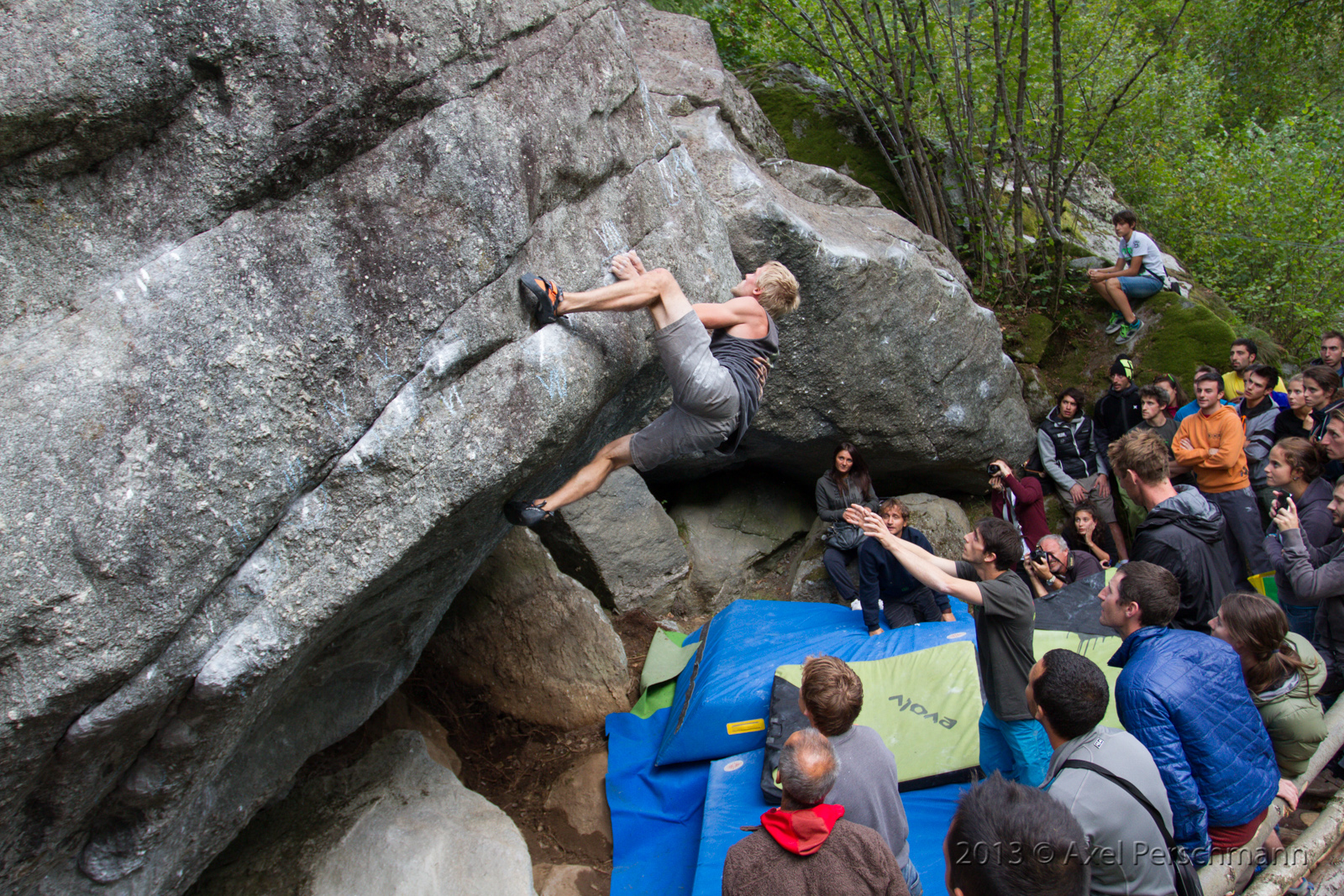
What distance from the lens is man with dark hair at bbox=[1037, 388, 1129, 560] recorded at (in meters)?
8.59

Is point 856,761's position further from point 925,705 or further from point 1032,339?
point 1032,339

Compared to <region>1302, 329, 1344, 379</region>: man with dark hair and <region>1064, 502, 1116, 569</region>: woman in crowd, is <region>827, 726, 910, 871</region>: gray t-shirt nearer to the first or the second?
<region>1064, 502, 1116, 569</region>: woman in crowd

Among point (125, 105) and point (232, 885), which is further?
point (232, 885)

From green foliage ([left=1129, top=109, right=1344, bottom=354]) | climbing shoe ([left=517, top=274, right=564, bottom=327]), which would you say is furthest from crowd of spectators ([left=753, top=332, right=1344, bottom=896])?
green foliage ([left=1129, top=109, right=1344, bottom=354])

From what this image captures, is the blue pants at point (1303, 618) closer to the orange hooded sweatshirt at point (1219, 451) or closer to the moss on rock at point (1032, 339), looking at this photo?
the orange hooded sweatshirt at point (1219, 451)

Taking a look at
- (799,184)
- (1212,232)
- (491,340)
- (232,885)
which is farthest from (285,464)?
(1212,232)

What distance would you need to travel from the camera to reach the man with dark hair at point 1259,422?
6.83m

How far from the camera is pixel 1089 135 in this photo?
35.7 feet

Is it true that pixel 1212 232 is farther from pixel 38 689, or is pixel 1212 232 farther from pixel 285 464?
pixel 38 689

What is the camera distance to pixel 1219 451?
6605 mm

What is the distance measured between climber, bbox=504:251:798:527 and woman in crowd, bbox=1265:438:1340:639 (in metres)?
3.28

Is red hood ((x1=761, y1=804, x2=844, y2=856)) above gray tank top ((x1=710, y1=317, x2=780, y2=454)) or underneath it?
underneath

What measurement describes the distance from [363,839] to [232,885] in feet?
2.37

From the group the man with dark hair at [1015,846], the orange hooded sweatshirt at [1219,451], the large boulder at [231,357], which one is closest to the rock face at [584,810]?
the large boulder at [231,357]
